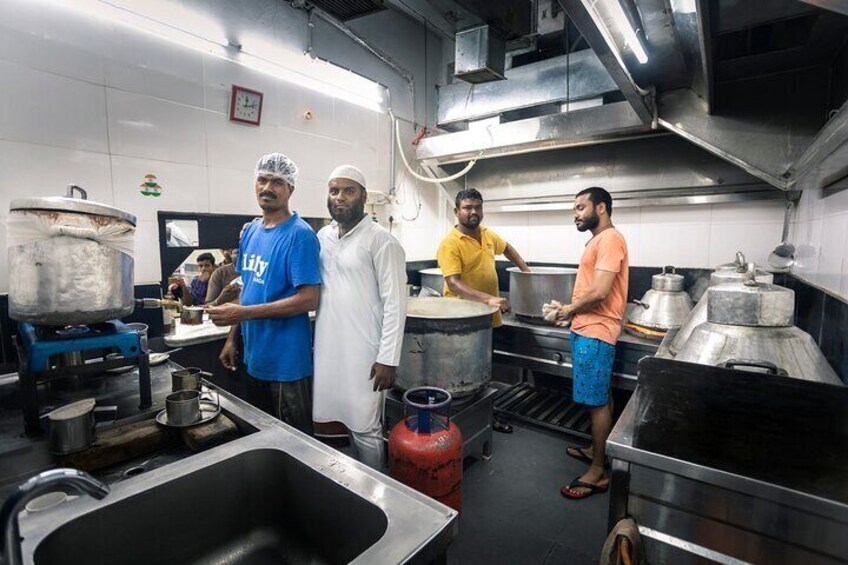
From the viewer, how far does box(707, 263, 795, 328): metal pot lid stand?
3.85 ft

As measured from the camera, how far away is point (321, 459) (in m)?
1.09

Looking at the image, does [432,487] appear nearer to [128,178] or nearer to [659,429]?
[659,429]

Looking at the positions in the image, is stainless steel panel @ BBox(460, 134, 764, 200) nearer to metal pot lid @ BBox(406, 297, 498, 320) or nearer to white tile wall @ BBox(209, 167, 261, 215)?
metal pot lid @ BBox(406, 297, 498, 320)

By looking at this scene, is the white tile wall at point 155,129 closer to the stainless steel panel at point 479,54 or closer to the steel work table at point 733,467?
the stainless steel panel at point 479,54

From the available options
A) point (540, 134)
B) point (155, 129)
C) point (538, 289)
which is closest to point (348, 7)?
point (155, 129)

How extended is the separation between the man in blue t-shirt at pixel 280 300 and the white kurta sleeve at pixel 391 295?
30cm

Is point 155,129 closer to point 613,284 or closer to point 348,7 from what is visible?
point 348,7

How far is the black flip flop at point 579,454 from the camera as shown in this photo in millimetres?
2718

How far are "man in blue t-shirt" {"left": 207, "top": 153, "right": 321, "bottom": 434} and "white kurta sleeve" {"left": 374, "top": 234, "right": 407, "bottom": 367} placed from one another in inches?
12.0

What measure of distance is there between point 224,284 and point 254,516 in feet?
6.60

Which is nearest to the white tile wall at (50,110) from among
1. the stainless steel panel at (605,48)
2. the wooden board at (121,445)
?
the wooden board at (121,445)

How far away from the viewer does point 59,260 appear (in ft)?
4.01

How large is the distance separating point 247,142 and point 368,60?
148 centimetres

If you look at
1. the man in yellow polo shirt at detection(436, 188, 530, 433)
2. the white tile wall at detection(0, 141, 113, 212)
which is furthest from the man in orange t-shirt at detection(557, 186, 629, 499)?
the white tile wall at detection(0, 141, 113, 212)
